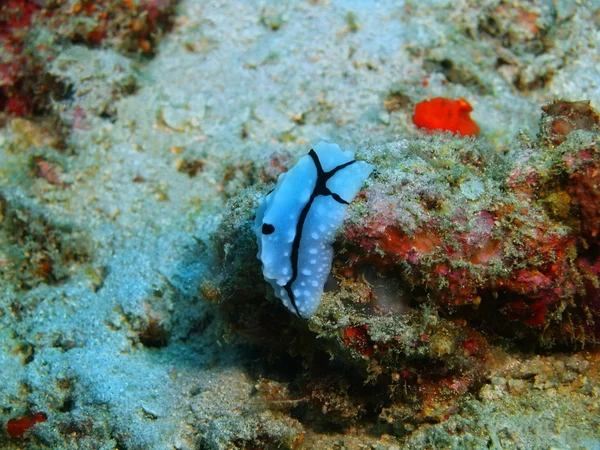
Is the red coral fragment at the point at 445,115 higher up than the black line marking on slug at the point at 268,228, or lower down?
lower down

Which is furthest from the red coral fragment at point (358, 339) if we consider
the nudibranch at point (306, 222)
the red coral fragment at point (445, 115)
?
the red coral fragment at point (445, 115)

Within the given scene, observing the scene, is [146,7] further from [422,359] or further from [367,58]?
[422,359]

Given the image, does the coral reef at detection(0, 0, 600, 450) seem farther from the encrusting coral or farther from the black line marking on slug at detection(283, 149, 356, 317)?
the black line marking on slug at detection(283, 149, 356, 317)

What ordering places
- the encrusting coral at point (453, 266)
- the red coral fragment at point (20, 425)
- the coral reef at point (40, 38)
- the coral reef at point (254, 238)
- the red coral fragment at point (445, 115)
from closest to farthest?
the encrusting coral at point (453, 266), the coral reef at point (254, 238), the red coral fragment at point (20, 425), the red coral fragment at point (445, 115), the coral reef at point (40, 38)

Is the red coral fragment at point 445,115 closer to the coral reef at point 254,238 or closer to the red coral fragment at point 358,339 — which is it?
the coral reef at point 254,238

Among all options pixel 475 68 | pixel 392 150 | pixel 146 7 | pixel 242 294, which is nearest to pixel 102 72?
pixel 146 7

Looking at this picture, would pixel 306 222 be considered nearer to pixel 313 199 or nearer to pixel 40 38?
pixel 313 199

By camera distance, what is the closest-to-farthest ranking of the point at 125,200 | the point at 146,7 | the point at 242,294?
1. the point at 242,294
2. the point at 125,200
3. the point at 146,7
